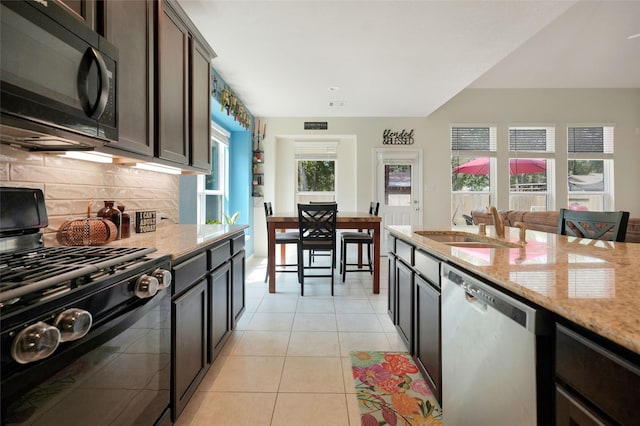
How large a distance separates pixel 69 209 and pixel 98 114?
660 millimetres

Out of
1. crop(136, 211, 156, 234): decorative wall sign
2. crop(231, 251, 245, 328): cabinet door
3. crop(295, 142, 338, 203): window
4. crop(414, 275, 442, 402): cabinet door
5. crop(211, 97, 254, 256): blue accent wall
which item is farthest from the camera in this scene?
crop(295, 142, 338, 203): window

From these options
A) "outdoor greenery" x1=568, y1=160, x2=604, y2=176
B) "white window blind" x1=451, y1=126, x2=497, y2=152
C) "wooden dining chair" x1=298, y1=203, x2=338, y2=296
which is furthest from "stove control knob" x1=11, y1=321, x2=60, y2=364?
"outdoor greenery" x1=568, y1=160, x2=604, y2=176

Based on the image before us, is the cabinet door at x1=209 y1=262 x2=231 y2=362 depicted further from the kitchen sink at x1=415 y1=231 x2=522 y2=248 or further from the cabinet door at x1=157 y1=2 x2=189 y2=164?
the kitchen sink at x1=415 y1=231 x2=522 y2=248

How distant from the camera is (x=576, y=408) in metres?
0.58

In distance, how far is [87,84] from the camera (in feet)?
3.27

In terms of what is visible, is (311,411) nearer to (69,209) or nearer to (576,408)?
(576,408)

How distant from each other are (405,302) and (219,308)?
48.6 inches

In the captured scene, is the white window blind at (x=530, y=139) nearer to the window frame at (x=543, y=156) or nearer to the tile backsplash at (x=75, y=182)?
the window frame at (x=543, y=156)

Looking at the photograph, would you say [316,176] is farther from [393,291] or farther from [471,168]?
[393,291]

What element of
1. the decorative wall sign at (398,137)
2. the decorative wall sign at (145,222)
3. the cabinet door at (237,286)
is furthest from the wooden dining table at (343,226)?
the decorative wall sign at (398,137)

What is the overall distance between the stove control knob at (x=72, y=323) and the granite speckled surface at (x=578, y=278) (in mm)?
1087

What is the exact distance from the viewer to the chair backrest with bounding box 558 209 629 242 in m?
1.58

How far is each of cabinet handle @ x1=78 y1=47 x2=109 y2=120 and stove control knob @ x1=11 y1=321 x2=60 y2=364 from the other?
0.77 meters

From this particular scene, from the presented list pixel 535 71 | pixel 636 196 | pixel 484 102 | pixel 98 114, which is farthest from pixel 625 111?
pixel 98 114
